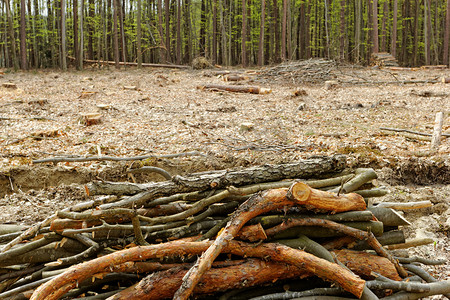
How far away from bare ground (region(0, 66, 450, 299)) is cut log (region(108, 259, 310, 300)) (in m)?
2.26

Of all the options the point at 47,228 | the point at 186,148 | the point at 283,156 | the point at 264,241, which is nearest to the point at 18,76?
the point at 186,148

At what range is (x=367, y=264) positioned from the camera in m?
2.72

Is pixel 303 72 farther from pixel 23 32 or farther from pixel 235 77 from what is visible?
pixel 23 32

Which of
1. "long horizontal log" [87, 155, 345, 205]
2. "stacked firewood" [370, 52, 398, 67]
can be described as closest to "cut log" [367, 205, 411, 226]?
"long horizontal log" [87, 155, 345, 205]

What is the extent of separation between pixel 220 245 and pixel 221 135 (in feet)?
19.0

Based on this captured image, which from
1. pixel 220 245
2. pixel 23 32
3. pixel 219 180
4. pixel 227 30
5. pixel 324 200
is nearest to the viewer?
pixel 220 245

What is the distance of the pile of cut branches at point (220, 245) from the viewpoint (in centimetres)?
240

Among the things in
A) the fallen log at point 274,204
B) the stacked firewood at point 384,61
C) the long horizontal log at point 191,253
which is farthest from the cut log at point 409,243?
the stacked firewood at point 384,61

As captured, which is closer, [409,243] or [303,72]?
[409,243]

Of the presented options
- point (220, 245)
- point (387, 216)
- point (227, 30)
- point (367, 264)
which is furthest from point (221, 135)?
point (227, 30)

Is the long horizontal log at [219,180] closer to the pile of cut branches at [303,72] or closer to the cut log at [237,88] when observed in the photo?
the cut log at [237,88]

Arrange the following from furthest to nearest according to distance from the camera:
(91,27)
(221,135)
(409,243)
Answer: (91,27), (221,135), (409,243)

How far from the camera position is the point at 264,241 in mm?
2668

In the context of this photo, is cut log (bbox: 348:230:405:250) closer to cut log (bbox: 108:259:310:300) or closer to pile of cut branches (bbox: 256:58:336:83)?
cut log (bbox: 108:259:310:300)
